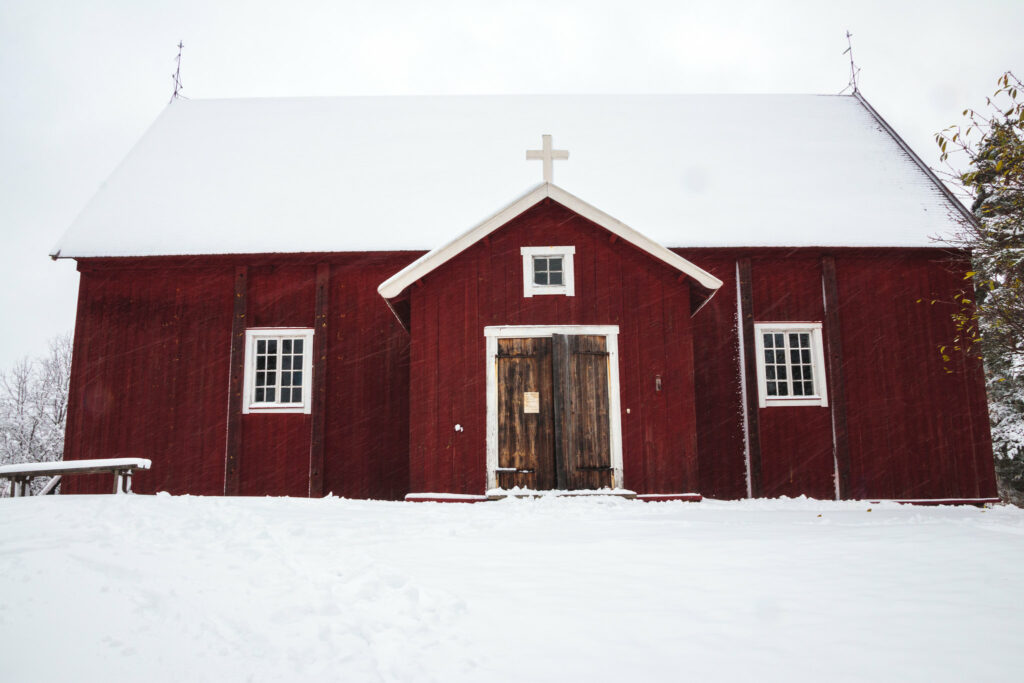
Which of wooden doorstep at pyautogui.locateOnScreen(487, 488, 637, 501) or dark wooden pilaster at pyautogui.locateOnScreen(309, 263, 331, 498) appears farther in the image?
dark wooden pilaster at pyautogui.locateOnScreen(309, 263, 331, 498)

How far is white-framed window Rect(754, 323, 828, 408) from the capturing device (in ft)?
42.0

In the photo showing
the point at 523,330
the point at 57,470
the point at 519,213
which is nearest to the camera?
the point at 57,470

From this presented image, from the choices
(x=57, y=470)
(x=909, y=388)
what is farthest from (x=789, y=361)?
(x=57, y=470)

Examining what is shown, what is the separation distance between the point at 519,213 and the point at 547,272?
38.3 inches

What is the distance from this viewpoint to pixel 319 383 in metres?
12.8

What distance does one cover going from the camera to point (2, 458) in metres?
28.6

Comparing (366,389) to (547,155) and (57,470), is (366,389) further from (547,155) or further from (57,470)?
(547,155)

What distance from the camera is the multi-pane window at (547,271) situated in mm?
11094

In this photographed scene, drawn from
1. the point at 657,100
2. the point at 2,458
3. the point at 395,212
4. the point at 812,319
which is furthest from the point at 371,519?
the point at 2,458

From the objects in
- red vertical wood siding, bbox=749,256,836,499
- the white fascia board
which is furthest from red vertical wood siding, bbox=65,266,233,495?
red vertical wood siding, bbox=749,256,836,499

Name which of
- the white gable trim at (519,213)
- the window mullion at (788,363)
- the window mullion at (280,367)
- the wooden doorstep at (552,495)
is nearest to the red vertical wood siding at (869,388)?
the window mullion at (788,363)

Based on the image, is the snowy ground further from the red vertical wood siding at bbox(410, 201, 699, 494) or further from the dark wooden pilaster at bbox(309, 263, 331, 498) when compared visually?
the dark wooden pilaster at bbox(309, 263, 331, 498)

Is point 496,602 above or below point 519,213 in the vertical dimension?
below

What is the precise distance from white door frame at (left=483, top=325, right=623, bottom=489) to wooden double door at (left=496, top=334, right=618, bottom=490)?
0.19 feet
